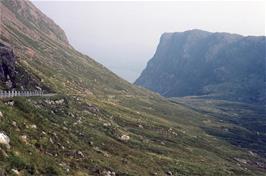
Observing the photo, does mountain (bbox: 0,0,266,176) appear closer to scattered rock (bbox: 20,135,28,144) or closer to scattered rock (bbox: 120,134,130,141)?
scattered rock (bbox: 20,135,28,144)

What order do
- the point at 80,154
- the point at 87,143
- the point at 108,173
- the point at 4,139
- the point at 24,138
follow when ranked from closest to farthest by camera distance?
the point at 4,139 → the point at 24,138 → the point at 80,154 → the point at 108,173 → the point at 87,143

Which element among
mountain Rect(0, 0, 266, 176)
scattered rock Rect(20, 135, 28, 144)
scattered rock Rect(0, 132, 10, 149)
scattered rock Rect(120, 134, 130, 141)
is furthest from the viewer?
scattered rock Rect(120, 134, 130, 141)

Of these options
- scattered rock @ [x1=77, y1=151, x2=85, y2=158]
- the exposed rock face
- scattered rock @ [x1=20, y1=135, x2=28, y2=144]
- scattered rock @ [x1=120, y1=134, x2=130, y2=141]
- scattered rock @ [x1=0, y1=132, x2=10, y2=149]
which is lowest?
scattered rock @ [x1=120, y1=134, x2=130, y2=141]

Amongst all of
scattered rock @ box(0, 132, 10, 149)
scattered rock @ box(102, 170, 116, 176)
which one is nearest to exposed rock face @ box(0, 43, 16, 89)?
scattered rock @ box(102, 170, 116, 176)

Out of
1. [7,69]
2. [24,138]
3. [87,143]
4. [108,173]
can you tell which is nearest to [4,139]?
[24,138]

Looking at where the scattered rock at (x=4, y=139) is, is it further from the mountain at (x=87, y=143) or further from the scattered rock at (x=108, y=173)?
the scattered rock at (x=108, y=173)

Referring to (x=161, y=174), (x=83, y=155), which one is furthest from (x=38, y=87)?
(x=83, y=155)

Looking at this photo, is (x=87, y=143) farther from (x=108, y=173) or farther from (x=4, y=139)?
(x=4, y=139)

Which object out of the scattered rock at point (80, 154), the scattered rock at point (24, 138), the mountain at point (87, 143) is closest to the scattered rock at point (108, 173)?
the mountain at point (87, 143)

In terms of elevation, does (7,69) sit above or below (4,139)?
above
